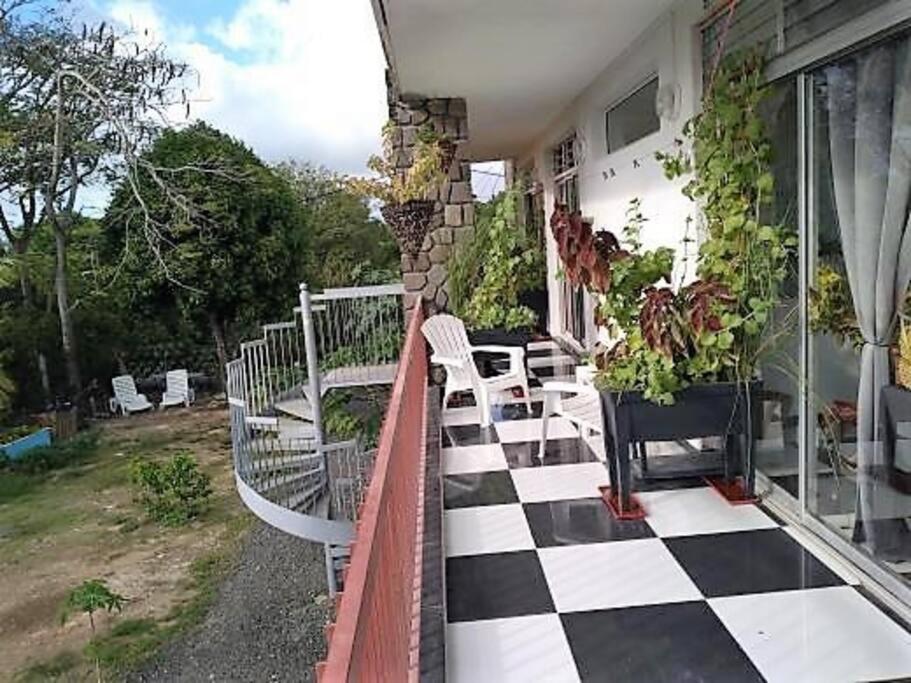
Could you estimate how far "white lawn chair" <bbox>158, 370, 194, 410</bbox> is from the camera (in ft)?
58.0

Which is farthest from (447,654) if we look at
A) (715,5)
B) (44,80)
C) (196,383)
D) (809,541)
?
(196,383)

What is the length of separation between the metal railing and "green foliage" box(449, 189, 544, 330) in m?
3.88

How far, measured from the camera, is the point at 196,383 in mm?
18875

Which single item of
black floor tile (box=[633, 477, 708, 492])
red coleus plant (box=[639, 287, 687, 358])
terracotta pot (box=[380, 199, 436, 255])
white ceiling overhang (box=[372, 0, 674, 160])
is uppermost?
white ceiling overhang (box=[372, 0, 674, 160])

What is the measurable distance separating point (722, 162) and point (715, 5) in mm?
789

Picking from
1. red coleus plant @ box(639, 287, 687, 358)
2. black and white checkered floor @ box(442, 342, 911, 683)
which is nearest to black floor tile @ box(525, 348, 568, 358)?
black and white checkered floor @ box(442, 342, 911, 683)

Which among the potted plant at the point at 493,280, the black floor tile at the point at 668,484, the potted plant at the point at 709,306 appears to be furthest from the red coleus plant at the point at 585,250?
the potted plant at the point at 493,280

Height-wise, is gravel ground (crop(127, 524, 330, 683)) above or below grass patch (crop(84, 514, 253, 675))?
below

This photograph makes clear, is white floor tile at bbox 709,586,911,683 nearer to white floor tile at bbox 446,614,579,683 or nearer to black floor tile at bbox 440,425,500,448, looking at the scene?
white floor tile at bbox 446,614,579,683

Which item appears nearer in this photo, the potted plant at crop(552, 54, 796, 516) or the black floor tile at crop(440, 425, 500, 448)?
the potted plant at crop(552, 54, 796, 516)

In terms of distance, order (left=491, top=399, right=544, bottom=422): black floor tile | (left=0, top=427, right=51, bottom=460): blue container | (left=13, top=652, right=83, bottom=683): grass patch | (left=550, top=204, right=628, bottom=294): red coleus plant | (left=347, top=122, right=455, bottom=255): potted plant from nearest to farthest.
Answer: (left=550, top=204, right=628, bottom=294): red coleus plant
(left=491, top=399, right=544, bottom=422): black floor tile
(left=347, top=122, right=455, bottom=255): potted plant
(left=13, top=652, right=83, bottom=683): grass patch
(left=0, top=427, right=51, bottom=460): blue container

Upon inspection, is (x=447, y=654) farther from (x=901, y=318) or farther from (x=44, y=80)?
(x=44, y=80)

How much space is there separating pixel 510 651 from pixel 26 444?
14.4m

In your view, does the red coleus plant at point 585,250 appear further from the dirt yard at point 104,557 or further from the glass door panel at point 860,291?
the dirt yard at point 104,557
